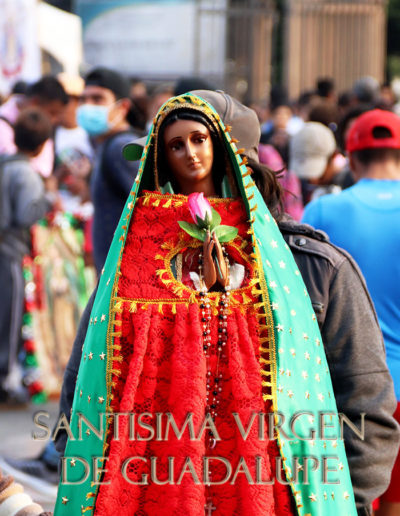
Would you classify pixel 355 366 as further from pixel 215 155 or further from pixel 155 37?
pixel 155 37

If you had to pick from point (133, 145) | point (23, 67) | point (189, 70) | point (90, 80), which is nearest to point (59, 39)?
point (23, 67)

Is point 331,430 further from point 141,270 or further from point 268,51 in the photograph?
point 268,51

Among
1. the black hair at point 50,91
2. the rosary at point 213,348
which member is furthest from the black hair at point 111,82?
the rosary at point 213,348

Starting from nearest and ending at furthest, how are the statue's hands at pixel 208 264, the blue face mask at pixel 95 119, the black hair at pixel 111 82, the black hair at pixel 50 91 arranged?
the statue's hands at pixel 208 264 → the blue face mask at pixel 95 119 → the black hair at pixel 111 82 → the black hair at pixel 50 91

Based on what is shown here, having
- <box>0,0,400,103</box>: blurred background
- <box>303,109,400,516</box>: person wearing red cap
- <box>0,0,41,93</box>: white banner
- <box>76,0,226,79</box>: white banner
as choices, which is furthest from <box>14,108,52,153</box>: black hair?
<box>76,0,226,79</box>: white banner

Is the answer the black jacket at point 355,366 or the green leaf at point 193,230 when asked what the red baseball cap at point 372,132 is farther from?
the green leaf at point 193,230

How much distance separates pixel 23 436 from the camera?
7.22 metres

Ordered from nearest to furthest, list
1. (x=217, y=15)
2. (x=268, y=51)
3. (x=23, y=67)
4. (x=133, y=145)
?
(x=133, y=145)
(x=23, y=67)
(x=217, y=15)
(x=268, y=51)

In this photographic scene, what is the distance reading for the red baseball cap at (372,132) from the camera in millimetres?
4316

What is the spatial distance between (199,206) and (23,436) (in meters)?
4.71

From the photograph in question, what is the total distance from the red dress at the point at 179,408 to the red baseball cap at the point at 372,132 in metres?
1.63

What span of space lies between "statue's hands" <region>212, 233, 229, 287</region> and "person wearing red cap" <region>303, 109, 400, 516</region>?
4.08 ft

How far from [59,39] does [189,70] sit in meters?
7.36

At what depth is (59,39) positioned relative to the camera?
43.4 ft
